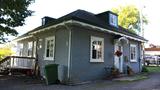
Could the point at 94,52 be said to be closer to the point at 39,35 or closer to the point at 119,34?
the point at 119,34

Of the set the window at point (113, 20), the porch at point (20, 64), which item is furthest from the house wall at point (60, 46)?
the window at point (113, 20)

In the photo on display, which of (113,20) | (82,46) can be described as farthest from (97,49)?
(113,20)

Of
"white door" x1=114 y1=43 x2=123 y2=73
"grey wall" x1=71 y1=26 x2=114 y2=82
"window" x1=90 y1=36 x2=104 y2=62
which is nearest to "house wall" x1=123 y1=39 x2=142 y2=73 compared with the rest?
"white door" x1=114 y1=43 x2=123 y2=73

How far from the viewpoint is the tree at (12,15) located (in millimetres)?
13398

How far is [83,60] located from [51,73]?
214cm

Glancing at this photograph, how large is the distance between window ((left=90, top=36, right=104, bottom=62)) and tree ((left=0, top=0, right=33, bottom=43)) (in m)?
4.92

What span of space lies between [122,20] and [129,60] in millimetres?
28766

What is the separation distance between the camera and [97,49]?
47.7 ft

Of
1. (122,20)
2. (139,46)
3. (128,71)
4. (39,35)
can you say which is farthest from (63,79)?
(122,20)

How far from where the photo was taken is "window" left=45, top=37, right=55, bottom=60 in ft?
48.4

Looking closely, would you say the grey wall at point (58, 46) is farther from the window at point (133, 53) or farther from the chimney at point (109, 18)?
the window at point (133, 53)

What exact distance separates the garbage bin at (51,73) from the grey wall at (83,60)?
1031 millimetres

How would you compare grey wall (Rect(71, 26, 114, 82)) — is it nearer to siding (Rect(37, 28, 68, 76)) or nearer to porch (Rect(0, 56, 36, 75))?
siding (Rect(37, 28, 68, 76))

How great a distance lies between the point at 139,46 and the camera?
2025 centimetres
